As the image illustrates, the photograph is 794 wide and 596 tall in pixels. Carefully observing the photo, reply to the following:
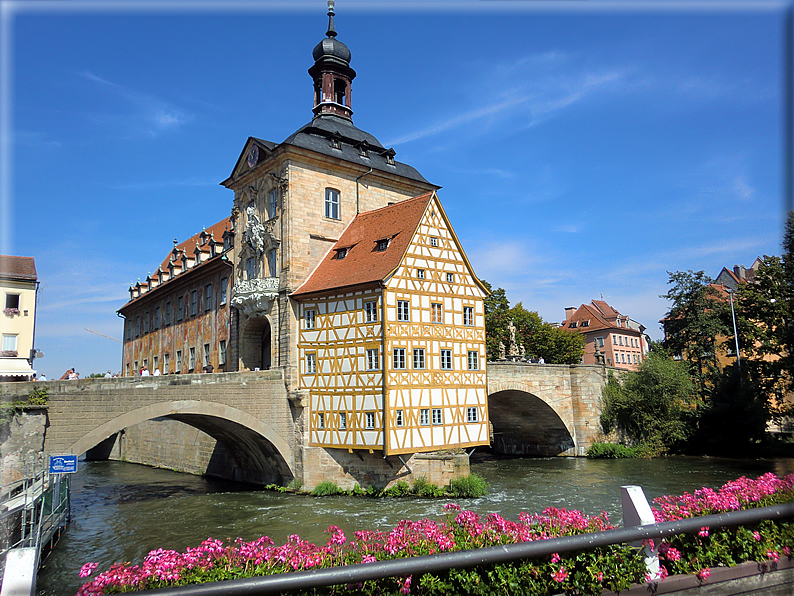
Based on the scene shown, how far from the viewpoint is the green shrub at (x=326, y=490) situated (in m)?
23.0

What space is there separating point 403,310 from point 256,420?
23.9ft

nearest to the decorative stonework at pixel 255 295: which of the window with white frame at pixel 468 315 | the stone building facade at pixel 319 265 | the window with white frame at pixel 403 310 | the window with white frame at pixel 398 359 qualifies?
the stone building facade at pixel 319 265

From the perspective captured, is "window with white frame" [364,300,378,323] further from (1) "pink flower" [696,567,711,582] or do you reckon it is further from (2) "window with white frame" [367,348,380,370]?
(1) "pink flower" [696,567,711,582]

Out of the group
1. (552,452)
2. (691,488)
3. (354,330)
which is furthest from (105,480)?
(691,488)

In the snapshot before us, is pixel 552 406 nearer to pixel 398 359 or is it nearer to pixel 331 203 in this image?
pixel 398 359

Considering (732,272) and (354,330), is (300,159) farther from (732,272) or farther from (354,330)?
(732,272)

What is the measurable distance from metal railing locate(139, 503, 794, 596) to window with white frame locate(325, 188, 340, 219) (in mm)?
24059

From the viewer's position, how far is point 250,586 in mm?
3104

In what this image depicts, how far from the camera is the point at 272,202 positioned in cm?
2692

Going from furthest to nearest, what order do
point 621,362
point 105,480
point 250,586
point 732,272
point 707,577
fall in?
point 621,362
point 732,272
point 105,480
point 707,577
point 250,586

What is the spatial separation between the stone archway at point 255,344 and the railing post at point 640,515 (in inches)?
946

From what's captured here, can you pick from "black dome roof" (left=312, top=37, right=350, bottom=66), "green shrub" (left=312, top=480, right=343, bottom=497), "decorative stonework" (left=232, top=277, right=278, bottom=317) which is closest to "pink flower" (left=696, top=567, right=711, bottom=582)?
"green shrub" (left=312, top=480, right=343, bottom=497)

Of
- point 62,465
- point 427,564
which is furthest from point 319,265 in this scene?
point 427,564

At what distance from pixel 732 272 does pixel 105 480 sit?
190ft
